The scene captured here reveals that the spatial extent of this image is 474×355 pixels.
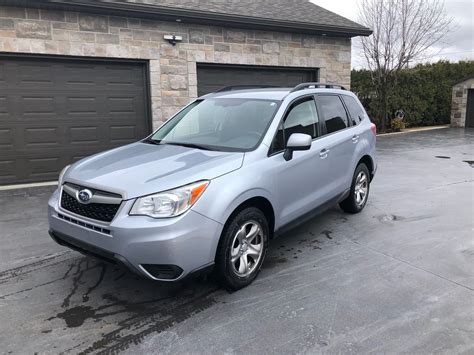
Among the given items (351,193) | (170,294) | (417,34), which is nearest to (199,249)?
(170,294)

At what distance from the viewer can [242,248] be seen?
361 centimetres

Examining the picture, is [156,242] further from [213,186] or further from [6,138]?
[6,138]

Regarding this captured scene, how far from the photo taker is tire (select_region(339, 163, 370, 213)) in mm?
5680

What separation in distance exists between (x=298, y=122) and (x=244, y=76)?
6620 mm

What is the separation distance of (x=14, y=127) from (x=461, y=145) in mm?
13144

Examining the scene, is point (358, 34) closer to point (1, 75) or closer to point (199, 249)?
point (1, 75)

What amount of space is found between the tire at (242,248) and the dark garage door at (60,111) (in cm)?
633

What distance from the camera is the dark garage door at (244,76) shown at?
10.2 m

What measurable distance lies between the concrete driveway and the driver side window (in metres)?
1.27


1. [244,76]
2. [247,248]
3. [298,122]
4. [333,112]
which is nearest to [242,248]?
[247,248]

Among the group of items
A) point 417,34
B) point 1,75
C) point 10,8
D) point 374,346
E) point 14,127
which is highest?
point 417,34

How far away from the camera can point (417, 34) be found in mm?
18547

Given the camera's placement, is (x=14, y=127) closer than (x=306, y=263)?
No

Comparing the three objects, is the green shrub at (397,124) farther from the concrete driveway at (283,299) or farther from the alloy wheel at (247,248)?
the alloy wheel at (247,248)
